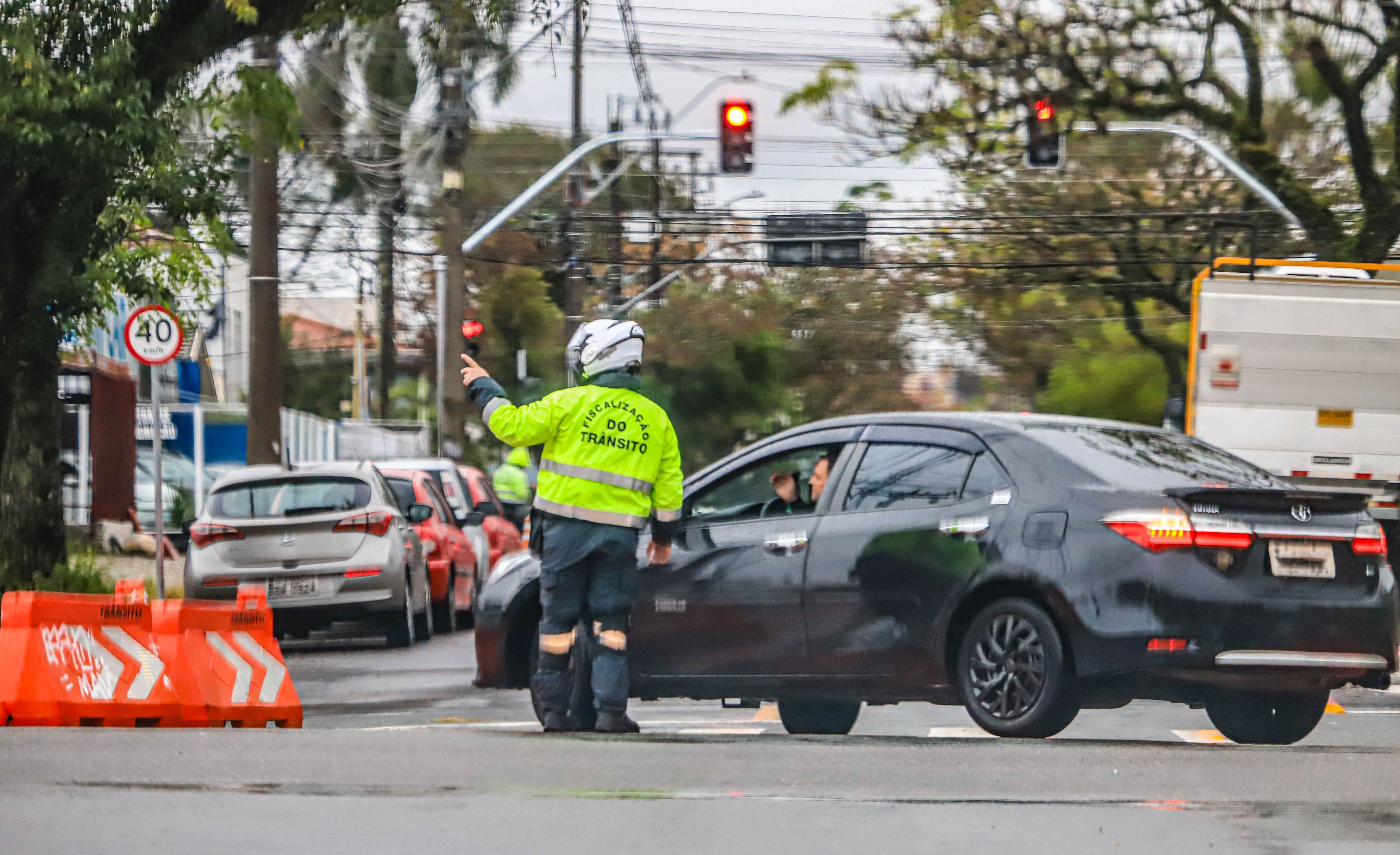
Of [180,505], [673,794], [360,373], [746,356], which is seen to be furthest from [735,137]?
[360,373]

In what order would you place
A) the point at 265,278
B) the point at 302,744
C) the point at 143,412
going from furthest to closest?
the point at 143,412, the point at 265,278, the point at 302,744

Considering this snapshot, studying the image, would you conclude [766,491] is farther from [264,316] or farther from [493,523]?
[264,316]

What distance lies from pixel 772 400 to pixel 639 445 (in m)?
45.4

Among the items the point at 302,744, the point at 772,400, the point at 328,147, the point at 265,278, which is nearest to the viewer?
the point at 302,744

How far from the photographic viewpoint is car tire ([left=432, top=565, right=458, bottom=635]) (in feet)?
55.9

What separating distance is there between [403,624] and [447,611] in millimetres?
1702

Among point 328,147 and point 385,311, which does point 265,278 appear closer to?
point 328,147

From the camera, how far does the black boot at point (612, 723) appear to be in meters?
7.89

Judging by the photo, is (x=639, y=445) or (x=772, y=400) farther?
(x=772, y=400)

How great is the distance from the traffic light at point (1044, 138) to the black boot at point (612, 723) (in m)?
16.7

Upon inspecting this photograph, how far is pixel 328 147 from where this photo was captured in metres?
43.4

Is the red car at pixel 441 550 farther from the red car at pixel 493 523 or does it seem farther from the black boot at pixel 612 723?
the black boot at pixel 612 723

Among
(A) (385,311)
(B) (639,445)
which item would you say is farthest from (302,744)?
→ (A) (385,311)

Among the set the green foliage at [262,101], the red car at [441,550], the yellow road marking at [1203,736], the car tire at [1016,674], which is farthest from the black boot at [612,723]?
the red car at [441,550]
